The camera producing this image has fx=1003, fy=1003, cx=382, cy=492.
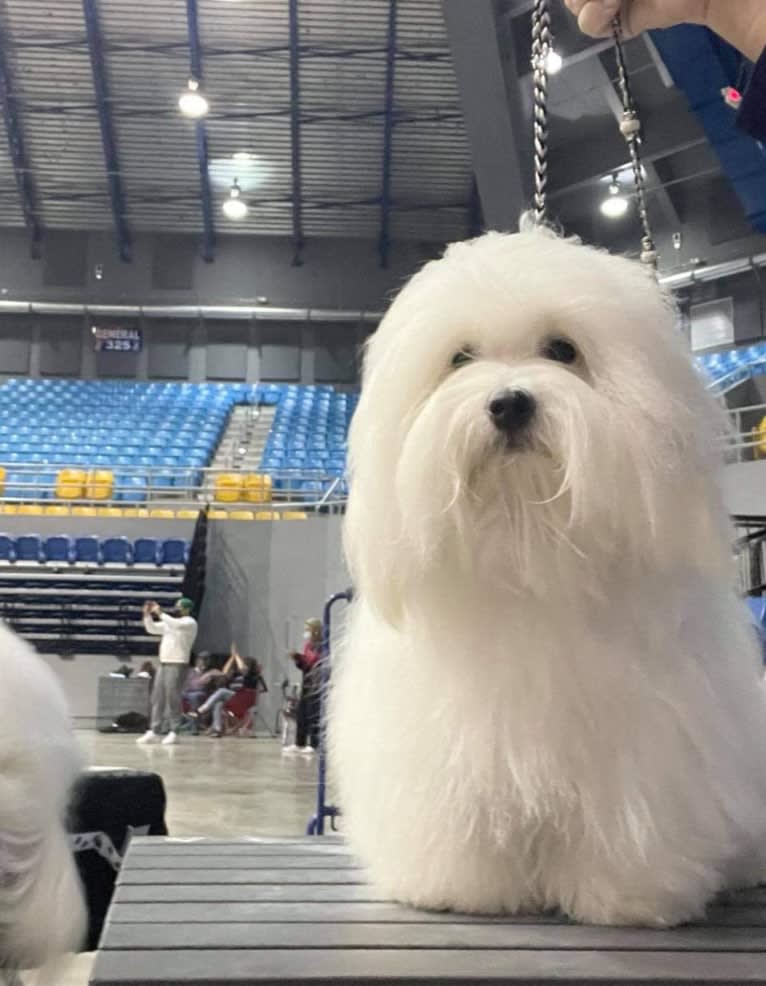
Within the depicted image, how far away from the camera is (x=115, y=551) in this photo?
10398mm

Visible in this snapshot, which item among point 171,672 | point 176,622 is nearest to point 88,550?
point 176,622

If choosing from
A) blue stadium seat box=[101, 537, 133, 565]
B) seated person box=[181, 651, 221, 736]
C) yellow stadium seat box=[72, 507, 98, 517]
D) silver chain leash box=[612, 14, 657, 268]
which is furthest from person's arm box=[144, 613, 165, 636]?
silver chain leash box=[612, 14, 657, 268]

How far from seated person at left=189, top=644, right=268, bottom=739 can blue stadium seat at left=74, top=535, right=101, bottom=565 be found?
73.7 inches

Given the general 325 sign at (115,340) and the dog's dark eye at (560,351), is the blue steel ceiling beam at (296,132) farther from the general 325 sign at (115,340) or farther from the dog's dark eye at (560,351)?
the dog's dark eye at (560,351)

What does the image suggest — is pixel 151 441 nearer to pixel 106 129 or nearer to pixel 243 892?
pixel 106 129

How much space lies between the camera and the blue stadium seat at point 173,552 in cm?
1031

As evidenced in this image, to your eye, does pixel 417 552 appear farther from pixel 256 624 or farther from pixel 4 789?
pixel 256 624

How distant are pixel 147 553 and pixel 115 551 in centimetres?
34

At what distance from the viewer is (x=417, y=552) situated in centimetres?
98

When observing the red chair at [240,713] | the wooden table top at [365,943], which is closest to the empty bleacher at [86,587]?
the red chair at [240,713]

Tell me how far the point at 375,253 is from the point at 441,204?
155 cm

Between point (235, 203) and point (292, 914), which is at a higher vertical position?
point (235, 203)

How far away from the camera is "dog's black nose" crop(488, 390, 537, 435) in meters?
0.94

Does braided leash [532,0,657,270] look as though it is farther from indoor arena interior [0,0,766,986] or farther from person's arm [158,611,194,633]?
person's arm [158,611,194,633]
